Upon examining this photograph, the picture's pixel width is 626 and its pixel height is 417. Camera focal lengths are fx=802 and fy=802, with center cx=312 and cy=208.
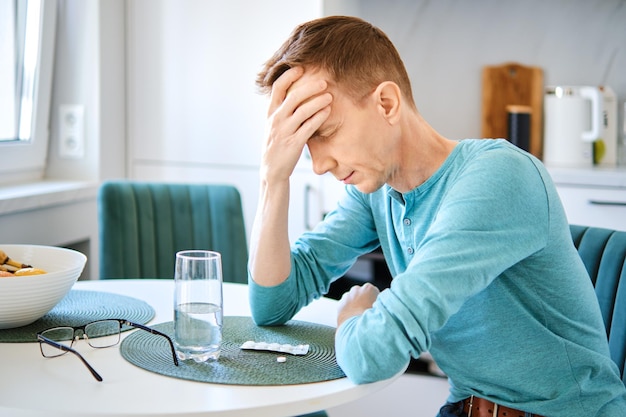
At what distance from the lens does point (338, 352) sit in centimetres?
124

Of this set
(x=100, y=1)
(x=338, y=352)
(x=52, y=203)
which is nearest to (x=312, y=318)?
(x=338, y=352)

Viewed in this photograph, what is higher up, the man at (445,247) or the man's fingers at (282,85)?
the man's fingers at (282,85)

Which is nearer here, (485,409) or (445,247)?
(445,247)

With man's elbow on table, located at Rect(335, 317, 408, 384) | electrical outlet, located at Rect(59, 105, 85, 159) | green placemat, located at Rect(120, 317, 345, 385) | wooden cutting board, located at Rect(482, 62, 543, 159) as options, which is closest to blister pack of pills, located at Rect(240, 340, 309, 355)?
green placemat, located at Rect(120, 317, 345, 385)

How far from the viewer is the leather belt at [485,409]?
1326mm

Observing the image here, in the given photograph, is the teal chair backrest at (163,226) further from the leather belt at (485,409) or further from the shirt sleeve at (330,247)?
the leather belt at (485,409)

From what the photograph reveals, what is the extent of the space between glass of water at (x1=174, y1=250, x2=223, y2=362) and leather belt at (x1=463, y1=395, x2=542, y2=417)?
449 millimetres

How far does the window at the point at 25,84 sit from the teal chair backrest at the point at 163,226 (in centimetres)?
67

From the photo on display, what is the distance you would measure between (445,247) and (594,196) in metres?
1.67

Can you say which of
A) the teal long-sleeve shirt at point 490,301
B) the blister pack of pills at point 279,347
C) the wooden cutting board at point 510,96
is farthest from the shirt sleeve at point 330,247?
the wooden cutting board at point 510,96

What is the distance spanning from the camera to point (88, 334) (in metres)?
1.38

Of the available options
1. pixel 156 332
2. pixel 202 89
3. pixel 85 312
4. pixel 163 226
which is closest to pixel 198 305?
pixel 156 332

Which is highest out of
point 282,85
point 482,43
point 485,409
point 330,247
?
point 482,43

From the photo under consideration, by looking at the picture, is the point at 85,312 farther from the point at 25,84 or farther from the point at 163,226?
the point at 25,84
